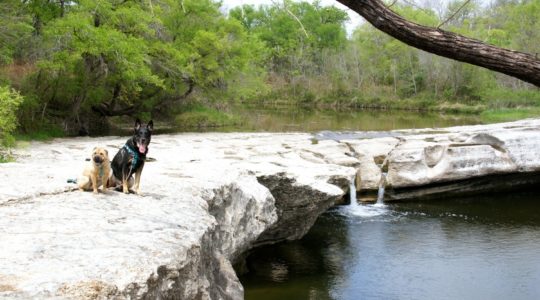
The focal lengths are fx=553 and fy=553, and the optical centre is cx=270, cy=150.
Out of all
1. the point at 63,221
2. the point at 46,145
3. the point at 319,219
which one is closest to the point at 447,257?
the point at 319,219

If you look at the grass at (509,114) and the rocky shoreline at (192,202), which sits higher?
the grass at (509,114)

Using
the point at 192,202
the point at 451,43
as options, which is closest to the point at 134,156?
the point at 192,202

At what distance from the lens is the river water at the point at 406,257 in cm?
1048

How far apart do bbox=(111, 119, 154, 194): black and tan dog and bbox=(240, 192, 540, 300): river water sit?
3.87 m

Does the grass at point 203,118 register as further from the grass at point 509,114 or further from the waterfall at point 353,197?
the grass at point 509,114

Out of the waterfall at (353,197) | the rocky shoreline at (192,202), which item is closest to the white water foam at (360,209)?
the waterfall at (353,197)

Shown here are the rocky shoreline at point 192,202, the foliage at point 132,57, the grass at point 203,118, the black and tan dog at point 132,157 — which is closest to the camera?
the rocky shoreline at point 192,202

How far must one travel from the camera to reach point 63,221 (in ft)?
18.4

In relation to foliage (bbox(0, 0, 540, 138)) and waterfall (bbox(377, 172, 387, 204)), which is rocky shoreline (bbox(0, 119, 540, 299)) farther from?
foliage (bbox(0, 0, 540, 138))

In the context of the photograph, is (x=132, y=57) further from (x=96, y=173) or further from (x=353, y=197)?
(x=96, y=173)

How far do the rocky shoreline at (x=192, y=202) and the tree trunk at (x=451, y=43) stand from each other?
2895mm

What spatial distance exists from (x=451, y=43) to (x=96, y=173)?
4.44 metres

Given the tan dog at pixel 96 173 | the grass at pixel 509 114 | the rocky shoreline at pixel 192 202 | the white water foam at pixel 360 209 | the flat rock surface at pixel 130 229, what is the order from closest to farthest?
the flat rock surface at pixel 130 229 → the rocky shoreline at pixel 192 202 → the tan dog at pixel 96 173 → the white water foam at pixel 360 209 → the grass at pixel 509 114

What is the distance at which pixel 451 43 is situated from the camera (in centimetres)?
528
